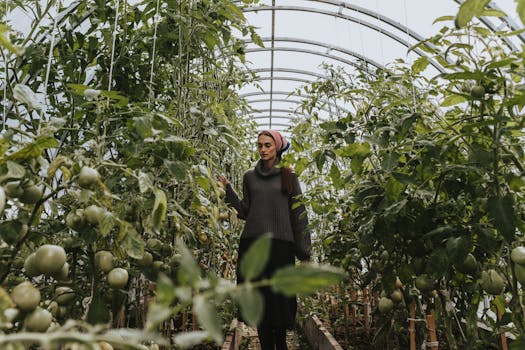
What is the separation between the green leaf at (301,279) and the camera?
0.27m

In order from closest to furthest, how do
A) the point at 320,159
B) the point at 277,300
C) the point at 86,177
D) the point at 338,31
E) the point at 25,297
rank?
the point at 25,297, the point at 86,177, the point at 320,159, the point at 277,300, the point at 338,31

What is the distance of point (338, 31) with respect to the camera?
6.53 m

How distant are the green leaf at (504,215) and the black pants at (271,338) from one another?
5.65 ft

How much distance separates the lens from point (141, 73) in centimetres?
172

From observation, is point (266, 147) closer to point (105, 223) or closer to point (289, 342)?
point (105, 223)

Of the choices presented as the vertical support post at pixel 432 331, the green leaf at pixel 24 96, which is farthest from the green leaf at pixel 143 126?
the vertical support post at pixel 432 331

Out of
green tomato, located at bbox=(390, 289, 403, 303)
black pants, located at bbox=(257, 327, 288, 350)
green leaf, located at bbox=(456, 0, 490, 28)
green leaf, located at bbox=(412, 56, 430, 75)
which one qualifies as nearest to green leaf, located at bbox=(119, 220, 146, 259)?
green leaf, located at bbox=(456, 0, 490, 28)

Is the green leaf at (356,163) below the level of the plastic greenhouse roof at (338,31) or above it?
below

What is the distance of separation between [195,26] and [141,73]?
0.29 m

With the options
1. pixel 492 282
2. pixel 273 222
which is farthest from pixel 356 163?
pixel 273 222

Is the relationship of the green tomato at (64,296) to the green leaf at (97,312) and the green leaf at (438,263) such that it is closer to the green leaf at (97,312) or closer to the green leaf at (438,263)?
the green leaf at (97,312)

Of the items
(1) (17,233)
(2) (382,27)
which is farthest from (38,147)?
(2) (382,27)

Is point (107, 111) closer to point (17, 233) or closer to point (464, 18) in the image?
point (17, 233)

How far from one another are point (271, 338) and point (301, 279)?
90.3 inches
